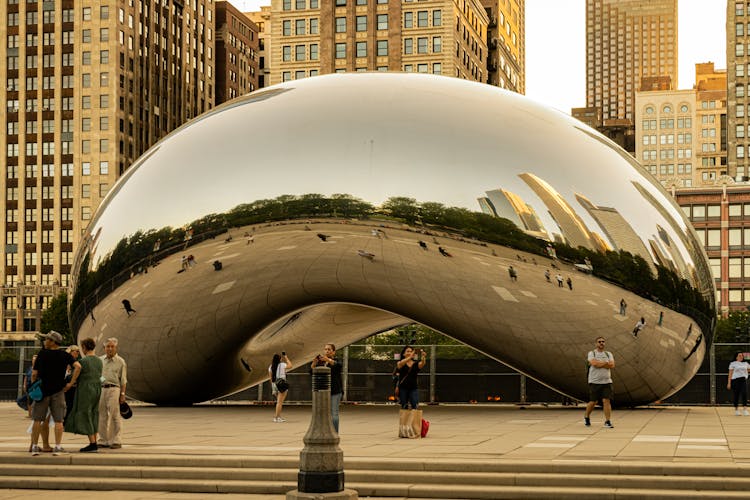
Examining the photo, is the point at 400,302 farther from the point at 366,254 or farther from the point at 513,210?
the point at 513,210

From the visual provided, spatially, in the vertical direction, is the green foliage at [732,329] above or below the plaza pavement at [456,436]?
below

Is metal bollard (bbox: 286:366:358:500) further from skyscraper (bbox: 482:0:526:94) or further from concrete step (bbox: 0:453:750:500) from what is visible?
skyscraper (bbox: 482:0:526:94)

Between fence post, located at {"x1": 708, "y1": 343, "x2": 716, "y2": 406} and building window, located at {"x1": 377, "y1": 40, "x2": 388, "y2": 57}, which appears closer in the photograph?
fence post, located at {"x1": 708, "y1": 343, "x2": 716, "y2": 406}

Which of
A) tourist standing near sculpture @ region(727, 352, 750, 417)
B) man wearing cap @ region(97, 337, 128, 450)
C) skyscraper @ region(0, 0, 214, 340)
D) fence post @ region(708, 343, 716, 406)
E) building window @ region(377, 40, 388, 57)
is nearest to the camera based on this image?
man wearing cap @ region(97, 337, 128, 450)

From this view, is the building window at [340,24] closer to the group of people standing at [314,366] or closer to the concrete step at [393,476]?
the group of people standing at [314,366]

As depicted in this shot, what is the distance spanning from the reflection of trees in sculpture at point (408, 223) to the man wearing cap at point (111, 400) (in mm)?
5201

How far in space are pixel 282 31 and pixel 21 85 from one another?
103 feet

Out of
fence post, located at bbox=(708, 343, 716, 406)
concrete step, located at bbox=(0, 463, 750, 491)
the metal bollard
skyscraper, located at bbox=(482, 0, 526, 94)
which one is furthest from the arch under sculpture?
skyscraper, located at bbox=(482, 0, 526, 94)

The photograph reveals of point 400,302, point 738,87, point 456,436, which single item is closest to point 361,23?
point 738,87

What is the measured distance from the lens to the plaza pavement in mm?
13516

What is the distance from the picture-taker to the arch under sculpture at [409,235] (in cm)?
1983

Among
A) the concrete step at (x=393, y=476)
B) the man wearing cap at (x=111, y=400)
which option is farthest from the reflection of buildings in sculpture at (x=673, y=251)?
the man wearing cap at (x=111, y=400)

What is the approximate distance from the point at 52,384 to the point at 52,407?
33 cm

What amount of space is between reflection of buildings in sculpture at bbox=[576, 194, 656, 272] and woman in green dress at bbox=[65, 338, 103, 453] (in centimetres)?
927
